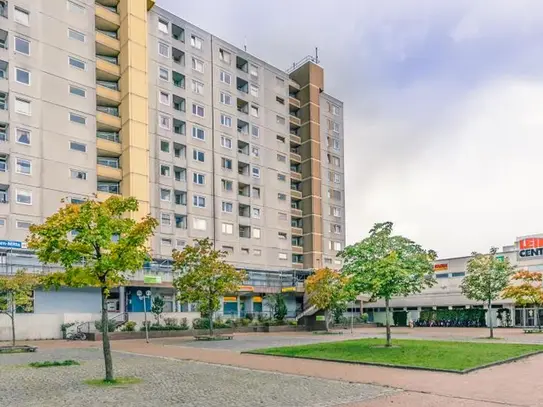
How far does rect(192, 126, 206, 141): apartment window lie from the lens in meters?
60.0

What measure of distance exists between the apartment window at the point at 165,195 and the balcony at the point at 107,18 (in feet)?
55.2

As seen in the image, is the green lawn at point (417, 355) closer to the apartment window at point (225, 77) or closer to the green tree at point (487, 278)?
the green tree at point (487, 278)

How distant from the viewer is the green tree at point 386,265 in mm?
25562

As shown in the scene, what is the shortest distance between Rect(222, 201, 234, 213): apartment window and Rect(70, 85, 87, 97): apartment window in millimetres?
19269

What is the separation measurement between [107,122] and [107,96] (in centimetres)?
263

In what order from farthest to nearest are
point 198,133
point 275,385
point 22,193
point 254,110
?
point 254,110
point 198,133
point 22,193
point 275,385

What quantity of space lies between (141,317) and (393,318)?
112 ft

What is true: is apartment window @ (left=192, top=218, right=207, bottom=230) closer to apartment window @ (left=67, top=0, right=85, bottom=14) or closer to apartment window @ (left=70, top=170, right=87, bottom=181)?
apartment window @ (left=70, top=170, right=87, bottom=181)

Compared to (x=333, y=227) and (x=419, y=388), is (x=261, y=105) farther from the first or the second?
(x=419, y=388)

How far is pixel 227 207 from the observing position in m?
62.6

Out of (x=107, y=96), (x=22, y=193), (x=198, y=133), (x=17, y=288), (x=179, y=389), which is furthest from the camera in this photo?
(x=198, y=133)

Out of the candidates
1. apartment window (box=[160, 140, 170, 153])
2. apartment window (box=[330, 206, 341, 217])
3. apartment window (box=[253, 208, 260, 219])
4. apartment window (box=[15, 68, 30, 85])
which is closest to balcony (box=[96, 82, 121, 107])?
apartment window (box=[160, 140, 170, 153])

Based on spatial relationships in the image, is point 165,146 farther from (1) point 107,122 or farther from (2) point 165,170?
(1) point 107,122

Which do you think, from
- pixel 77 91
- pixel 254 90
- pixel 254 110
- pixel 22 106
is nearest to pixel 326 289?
pixel 254 110
